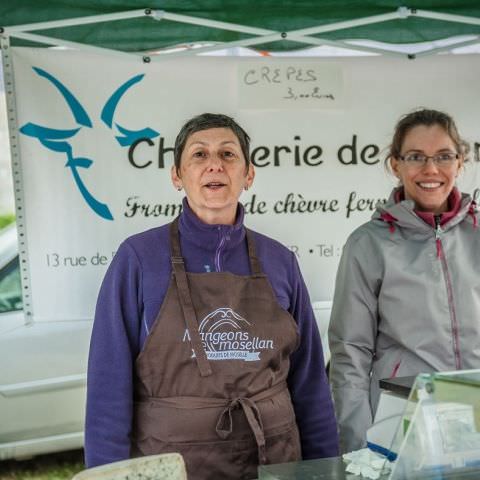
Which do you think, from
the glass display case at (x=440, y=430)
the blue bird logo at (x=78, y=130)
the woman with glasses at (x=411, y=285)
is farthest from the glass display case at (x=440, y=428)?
the blue bird logo at (x=78, y=130)

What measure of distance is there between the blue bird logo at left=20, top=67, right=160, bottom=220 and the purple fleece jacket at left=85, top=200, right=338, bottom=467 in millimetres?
976

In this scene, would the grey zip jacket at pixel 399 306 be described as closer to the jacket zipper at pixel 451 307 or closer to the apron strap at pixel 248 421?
the jacket zipper at pixel 451 307

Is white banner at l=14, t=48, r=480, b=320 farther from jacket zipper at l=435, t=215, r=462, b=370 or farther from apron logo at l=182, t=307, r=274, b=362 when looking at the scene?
apron logo at l=182, t=307, r=274, b=362

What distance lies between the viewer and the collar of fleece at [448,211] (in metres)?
2.31

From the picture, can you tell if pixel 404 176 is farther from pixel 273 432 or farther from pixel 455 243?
pixel 273 432

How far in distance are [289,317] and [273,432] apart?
0.34m

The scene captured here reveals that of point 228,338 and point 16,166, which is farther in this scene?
point 16,166

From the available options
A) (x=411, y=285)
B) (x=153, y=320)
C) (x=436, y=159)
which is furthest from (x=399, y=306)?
(x=153, y=320)

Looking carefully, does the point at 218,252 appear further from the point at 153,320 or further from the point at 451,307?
the point at 451,307

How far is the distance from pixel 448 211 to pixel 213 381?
1.02 m

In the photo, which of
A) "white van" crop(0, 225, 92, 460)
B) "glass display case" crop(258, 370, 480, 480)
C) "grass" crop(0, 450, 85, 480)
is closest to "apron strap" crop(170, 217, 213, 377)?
"glass display case" crop(258, 370, 480, 480)

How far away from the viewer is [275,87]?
10.4 ft

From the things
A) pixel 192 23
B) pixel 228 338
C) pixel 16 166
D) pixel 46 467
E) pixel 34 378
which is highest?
pixel 192 23

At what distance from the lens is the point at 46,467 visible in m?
4.41
